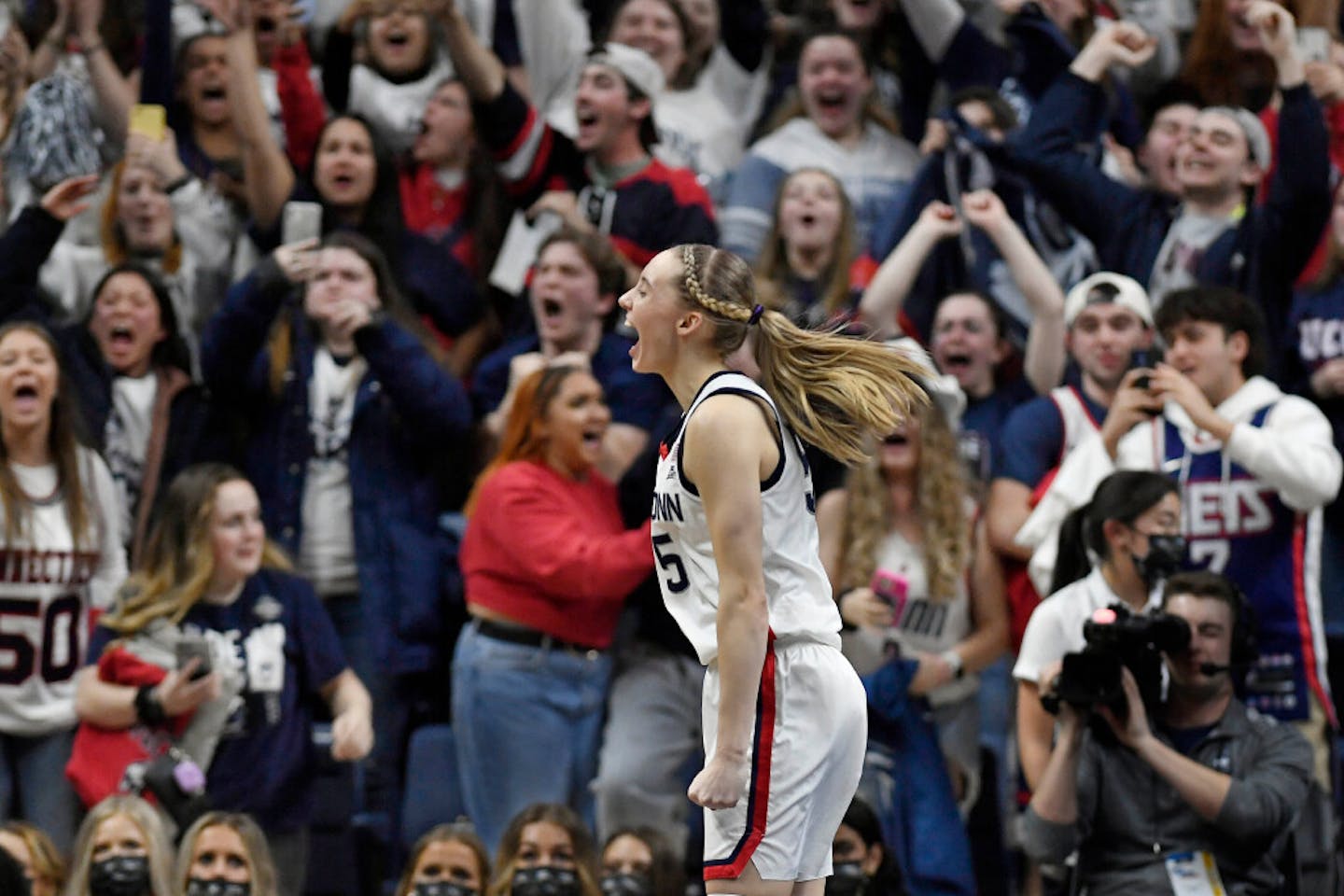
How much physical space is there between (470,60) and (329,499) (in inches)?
77.9

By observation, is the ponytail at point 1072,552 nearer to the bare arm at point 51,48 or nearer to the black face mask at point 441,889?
the black face mask at point 441,889

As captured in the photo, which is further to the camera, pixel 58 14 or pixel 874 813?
pixel 58 14

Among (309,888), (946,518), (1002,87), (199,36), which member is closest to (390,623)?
(309,888)

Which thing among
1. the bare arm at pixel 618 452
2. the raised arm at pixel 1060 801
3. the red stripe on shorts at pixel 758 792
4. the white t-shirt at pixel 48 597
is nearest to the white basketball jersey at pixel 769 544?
the red stripe on shorts at pixel 758 792

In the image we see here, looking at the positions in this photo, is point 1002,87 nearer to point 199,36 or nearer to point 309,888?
point 199,36

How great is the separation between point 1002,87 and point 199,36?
3.51m

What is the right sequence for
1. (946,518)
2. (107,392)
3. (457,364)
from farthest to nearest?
1. (457,364)
2. (107,392)
3. (946,518)

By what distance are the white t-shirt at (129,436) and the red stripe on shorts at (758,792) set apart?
4388 mm

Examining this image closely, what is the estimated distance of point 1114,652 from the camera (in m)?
6.57

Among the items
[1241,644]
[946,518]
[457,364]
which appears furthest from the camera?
[457,364]

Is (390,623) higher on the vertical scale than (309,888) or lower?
higher

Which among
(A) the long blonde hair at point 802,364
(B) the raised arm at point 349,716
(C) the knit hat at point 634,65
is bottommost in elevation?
(B) the raised arm at point 349,716

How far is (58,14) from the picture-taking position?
10.1 meters

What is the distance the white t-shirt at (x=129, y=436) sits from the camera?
8820 millimetres
